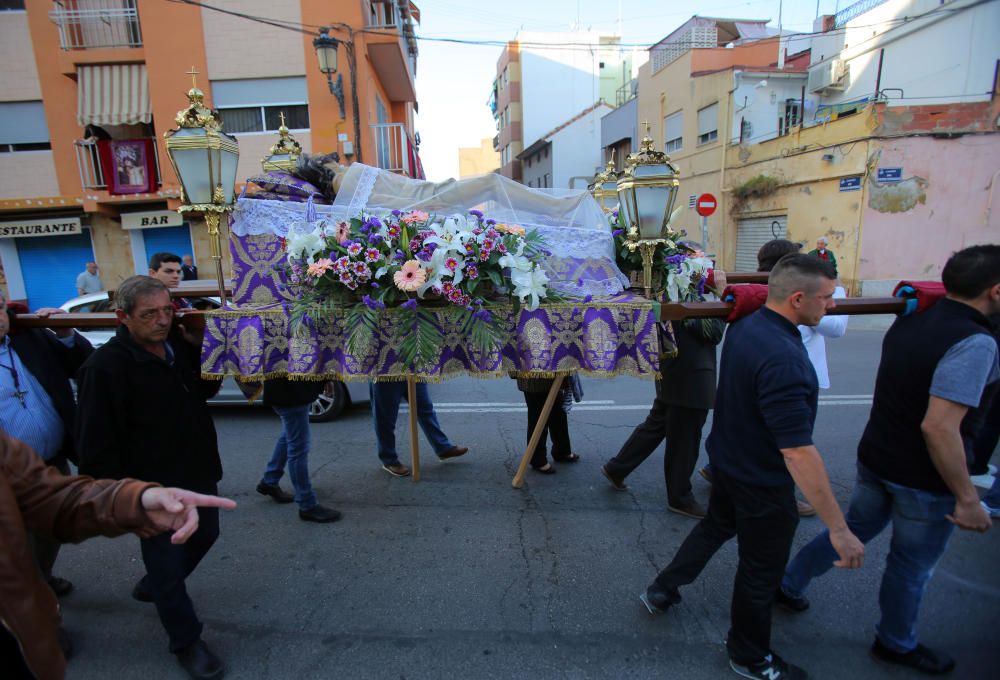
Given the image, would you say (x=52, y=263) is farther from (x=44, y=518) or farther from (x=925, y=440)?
(x=925, y=440)

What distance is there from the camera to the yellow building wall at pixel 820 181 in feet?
42.9

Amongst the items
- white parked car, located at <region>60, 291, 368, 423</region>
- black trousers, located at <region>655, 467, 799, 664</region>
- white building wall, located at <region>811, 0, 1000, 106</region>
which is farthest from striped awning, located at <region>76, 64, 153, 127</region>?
white building wall, located at <region>811, 0, 1000, 106</region>

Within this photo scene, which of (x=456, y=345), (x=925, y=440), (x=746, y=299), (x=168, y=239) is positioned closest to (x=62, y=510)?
(x=456, y=345)

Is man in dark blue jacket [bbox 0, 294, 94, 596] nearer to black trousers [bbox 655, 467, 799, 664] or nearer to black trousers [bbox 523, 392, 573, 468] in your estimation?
black trousers [bbox 523, 392, 573, 468]

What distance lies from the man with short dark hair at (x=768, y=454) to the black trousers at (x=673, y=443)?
119cm

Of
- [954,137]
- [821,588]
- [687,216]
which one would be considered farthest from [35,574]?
[687,216]

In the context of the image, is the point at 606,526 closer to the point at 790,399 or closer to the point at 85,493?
the point at 790,399

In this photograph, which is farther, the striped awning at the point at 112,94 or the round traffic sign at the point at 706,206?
the round traffic sign at the point at 706,206

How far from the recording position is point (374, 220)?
305 centimetres

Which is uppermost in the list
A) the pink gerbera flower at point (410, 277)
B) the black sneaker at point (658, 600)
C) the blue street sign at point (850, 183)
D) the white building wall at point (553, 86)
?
the white building wall at point (553, 86)

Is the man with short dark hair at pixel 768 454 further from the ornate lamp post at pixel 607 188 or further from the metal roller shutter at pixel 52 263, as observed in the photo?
the metal roller shutter at pixel 52 263

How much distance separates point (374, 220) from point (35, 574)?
218cm

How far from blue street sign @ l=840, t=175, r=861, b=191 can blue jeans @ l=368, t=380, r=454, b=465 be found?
530 inches

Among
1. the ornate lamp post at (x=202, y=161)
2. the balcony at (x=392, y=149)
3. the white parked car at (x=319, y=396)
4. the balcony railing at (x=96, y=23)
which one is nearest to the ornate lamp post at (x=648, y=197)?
the ornate lamp post at (x=202, y=161)
